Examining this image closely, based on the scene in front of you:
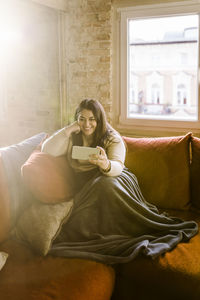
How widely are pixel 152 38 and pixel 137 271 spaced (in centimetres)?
→ 253

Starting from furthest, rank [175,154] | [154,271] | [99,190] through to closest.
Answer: [175,154], [99,190], [154,271]

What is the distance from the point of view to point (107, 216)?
2.11 meters

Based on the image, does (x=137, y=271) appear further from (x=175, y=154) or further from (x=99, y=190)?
(x=175, y=154)

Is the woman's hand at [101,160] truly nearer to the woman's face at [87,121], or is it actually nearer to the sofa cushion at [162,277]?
the woman's face at [87,121]

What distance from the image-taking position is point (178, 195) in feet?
8.36

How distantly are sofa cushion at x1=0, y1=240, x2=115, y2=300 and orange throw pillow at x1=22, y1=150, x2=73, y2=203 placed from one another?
35 centimetres

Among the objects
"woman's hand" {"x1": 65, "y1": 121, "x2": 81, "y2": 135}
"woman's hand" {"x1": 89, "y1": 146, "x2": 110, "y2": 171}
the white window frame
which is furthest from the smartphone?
the white window frame

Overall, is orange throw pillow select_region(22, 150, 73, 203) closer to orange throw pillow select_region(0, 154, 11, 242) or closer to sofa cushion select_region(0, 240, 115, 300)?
orange throw pillow select_region(0, 154, 11, 242)

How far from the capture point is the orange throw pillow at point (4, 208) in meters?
1.98

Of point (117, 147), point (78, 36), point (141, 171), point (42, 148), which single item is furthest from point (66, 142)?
point (78, 36)

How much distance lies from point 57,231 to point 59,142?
70cm

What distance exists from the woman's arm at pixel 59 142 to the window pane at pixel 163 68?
128cm

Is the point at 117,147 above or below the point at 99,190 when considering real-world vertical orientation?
above

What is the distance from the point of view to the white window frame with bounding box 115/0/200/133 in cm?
318
